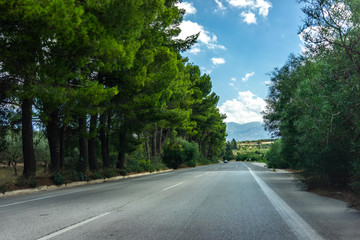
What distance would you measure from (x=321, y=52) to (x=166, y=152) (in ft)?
123

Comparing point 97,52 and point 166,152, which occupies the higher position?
point 97,52

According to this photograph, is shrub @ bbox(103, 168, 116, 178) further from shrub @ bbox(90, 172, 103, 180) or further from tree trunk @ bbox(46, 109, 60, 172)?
tree trunk @ bbox(46, 109, 60, 172)

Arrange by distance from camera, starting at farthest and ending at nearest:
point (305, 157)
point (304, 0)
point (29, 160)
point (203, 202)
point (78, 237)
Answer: point (29, 160)
point (305, 157)
point (203, 202)
point (304, 0)
point (78, 237)

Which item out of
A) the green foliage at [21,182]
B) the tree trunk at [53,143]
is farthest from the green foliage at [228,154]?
the green foliage at [21,182]

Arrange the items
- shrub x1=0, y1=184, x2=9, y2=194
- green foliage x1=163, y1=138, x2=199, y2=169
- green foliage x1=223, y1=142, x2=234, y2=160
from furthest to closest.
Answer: green foliage x1=223, y1=142, x2=234, y2=160, green foliage x1=163, y1=138, x2=199, y2=169, shrub x1=0, y1=184, x2=9, y2=194

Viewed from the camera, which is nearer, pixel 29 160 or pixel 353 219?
pixel 353 219

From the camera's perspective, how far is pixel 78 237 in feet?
15.9

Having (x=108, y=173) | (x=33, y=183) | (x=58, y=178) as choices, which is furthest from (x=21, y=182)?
(x=108, y=173)

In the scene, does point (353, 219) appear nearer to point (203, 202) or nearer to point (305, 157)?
point (203, 202)

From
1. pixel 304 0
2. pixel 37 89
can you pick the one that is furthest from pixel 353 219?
pixel 37 89

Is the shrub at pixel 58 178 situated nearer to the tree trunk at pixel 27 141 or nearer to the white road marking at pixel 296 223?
the tree trunk at pixel 27 141

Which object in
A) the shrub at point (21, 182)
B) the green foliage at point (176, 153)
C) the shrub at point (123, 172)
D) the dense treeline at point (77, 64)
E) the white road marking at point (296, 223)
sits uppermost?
the dense treeline at point (77, 64)

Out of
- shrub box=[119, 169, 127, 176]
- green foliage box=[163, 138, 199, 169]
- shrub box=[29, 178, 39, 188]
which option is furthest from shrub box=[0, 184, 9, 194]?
green foliage box=[163, 138, 199, 169]

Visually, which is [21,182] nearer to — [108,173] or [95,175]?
[95,175]
